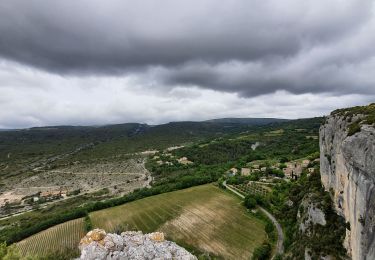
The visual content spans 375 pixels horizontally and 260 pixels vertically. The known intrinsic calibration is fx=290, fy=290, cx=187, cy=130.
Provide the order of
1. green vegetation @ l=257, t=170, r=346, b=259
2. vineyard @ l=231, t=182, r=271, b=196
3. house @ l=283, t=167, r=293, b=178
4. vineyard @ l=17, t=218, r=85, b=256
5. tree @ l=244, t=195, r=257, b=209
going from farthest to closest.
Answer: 1. house @ l=283, t=167, r=293, b=178
2. vineyard @ l=231, t=182, r=271, b=196
3. tree @ l=244, t=195, r=257, b=209
4. vineyard @ l=17, t=218, r=85, b=256
5. green vegetation @ l=257, t=170, r=346, b=259

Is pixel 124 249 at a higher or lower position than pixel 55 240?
→ higher

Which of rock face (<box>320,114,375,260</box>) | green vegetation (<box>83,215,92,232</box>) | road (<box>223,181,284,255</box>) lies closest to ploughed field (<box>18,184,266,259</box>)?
green vegetation (<box>83,215,92,232</box>)

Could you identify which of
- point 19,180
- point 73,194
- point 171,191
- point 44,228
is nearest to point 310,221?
point 171,191

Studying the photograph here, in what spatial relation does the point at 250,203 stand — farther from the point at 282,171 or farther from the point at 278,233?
the point at 282,171

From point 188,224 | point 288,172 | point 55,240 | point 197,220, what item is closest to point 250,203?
point 197,220

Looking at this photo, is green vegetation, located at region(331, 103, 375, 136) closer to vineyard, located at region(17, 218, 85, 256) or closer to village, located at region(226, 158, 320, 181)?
village, located at region(226, 158, 320, 181)

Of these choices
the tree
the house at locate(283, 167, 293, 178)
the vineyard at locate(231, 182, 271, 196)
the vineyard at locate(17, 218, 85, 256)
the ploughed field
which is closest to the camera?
the ploughed field

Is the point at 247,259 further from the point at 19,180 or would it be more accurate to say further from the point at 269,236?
the point at 19,180
